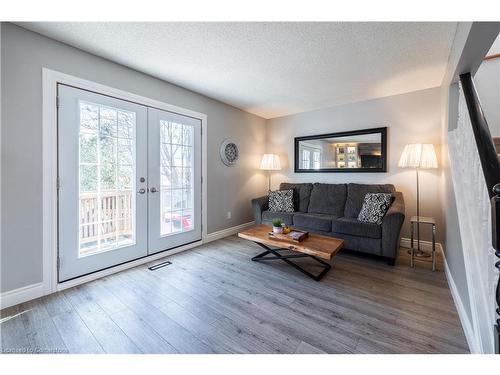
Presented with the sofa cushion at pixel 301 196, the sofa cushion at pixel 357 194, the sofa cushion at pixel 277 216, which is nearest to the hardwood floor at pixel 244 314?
the sofa cushion at pixel 357 194

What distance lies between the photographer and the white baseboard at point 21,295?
1.76 metres

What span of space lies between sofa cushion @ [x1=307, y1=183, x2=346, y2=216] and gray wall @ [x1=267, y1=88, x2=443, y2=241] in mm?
343

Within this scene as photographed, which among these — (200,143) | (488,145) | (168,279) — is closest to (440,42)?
(488,145)

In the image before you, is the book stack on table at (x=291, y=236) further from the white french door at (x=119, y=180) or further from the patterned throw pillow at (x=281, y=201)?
the white french door at (x=119, y=180)

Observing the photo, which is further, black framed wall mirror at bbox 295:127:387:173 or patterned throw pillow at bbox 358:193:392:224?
black framed wall mirror at bbox 295:127:387:173

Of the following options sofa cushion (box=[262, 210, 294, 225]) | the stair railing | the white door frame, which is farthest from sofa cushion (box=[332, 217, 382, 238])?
the white door frame

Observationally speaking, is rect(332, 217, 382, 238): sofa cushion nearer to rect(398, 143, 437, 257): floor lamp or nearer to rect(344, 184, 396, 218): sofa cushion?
rect(344, 184, 396, 218): sofa cushion

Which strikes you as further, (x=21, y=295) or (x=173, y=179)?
(x=173, y=179)

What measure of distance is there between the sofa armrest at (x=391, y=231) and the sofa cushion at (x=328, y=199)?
2.93ft

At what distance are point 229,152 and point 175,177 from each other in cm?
117

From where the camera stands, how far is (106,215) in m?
2.39

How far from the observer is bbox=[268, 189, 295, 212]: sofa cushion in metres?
3.73

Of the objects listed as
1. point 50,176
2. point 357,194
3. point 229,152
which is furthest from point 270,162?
point 50,176

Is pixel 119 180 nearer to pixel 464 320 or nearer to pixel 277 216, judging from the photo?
pixel 277 216
